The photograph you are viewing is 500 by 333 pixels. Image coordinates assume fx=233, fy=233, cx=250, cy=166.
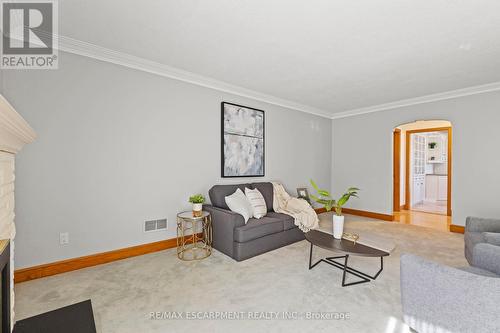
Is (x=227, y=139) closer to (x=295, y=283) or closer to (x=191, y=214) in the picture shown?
(x=191, y=214)

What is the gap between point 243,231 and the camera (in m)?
3.01

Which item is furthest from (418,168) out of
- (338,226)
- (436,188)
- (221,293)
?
(221,293)

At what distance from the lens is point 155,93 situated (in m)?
3.29

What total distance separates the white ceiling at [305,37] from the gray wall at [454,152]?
2.22ft

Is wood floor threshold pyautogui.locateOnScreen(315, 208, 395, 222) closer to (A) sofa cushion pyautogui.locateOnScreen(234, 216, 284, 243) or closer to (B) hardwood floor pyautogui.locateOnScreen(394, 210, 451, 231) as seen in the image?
(B) hardwood floor pyautogui.locateOnScreen(394, 210, 451, 231)

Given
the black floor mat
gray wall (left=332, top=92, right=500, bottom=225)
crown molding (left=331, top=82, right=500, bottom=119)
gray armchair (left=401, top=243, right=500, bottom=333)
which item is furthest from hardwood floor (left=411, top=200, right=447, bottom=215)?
the black floor mat

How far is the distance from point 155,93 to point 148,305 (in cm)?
261

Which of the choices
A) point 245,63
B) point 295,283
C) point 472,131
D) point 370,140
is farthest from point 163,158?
point 472,131

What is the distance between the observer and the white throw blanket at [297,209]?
12.3 feet

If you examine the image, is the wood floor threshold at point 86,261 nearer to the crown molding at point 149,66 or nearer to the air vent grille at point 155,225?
the air vent grille at point 155,225

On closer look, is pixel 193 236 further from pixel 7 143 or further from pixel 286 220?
pixel 7 143

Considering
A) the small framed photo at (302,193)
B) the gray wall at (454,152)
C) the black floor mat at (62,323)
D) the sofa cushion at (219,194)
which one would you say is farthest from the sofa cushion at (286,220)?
the gray wall at (454,152)

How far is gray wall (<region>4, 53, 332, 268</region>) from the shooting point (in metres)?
2.49

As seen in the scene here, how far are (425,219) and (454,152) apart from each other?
1.83 meters
